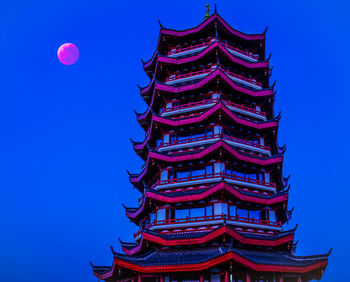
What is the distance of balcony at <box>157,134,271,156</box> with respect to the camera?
92.1 feet

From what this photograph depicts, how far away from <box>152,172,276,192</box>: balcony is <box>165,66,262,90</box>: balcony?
33.2ft

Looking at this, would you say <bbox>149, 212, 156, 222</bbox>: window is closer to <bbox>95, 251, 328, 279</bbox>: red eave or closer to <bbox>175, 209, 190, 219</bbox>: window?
<bbox>175, 209, 190, 219</bbox>: window

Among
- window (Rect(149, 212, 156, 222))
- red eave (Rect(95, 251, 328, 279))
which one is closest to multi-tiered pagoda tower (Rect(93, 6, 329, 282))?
red eave (Rect(95, 251, 328, 279))

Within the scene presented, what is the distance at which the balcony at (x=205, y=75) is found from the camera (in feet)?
104

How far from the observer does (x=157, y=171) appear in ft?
98.7

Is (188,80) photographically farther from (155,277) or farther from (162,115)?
(155,277)

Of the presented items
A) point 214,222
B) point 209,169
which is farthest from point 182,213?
point 209,169

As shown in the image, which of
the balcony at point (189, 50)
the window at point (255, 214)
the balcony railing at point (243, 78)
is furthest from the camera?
the balcony at point (189, 50)

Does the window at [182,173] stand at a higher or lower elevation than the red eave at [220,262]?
higher

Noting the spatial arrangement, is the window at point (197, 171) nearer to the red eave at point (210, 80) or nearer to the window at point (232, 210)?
the window at point (232, 210)

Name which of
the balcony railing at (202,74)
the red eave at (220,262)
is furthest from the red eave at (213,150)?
the balcony railing at (202,74)

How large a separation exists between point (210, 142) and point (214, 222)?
694cm

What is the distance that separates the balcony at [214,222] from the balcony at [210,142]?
6.38m

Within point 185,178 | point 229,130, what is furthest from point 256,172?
point 185,178
